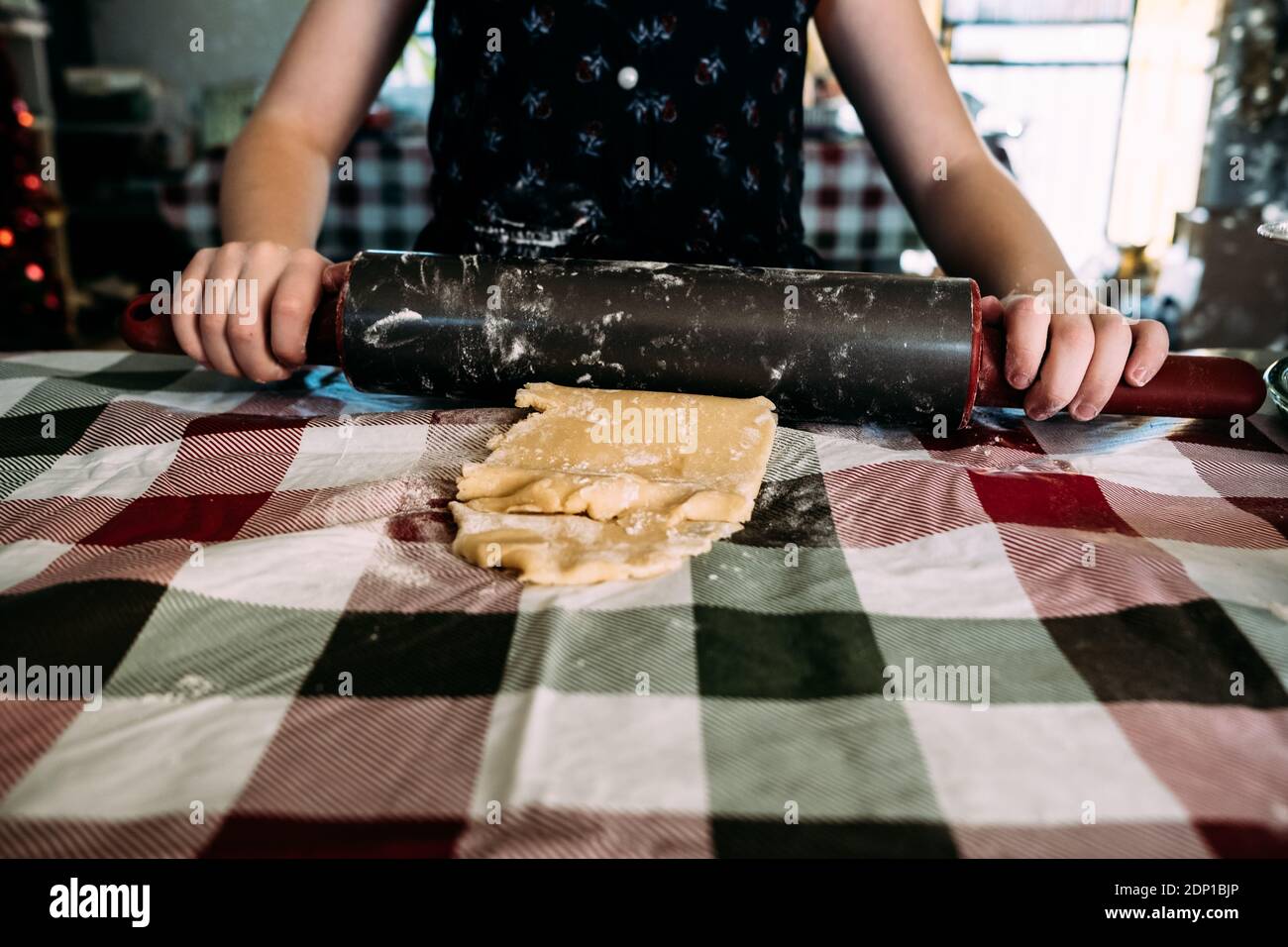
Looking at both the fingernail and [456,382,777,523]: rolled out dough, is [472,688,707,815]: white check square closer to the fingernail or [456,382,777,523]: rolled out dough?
[456,382,777,523]: rolled out dough

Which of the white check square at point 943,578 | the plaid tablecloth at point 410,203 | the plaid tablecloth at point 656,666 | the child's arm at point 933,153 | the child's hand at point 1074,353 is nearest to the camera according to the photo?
the plaid tablecloth at point 656,666

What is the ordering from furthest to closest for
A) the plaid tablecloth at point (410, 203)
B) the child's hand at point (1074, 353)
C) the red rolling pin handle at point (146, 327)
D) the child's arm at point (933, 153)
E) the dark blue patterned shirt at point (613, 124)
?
the plaid tablecloth at point (410, 203)
the dark blue patterned shirt at point (613, 124)
the child's arm at point (933, 153)
the red rolling pin handle at point (146, 327)
the child's hand at point (1074, 353)

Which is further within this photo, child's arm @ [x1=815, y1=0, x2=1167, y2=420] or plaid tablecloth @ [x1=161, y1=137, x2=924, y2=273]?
plaid tablecloth @ [x1=161, y1=137, x2=924, y2=273]

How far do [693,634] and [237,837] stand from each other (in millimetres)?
282

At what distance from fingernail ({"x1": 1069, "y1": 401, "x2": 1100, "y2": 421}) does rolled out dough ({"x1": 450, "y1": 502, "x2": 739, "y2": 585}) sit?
1.38 ft

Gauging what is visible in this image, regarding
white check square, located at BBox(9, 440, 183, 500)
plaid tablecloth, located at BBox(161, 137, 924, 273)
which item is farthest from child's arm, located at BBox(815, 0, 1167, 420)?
plaid tablecloth, located at BBox(161, 137, 924, 273)

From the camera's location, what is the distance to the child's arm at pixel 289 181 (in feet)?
3.07

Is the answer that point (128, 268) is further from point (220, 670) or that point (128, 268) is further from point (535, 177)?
point (220, 670)

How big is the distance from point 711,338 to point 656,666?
0.42m

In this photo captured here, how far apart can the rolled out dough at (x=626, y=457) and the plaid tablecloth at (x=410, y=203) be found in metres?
2.80

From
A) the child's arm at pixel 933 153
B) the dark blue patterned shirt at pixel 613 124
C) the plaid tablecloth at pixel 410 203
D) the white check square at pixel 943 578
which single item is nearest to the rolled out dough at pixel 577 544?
the white check square at pixel 943 578

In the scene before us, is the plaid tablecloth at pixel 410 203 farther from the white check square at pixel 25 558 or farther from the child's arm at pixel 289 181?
the white check square at pixel 25 558

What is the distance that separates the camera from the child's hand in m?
0.87
